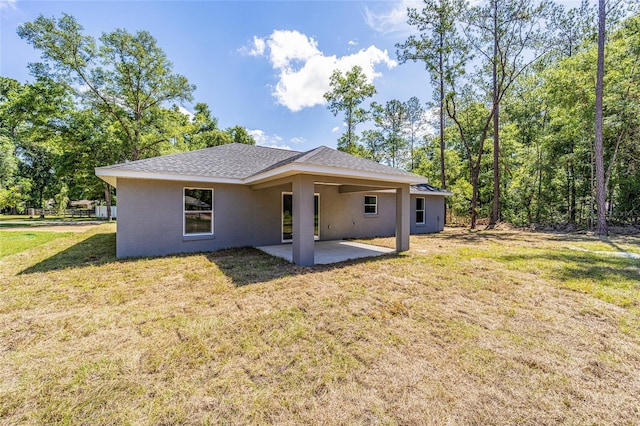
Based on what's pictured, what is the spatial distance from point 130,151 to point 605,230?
29.9 meters

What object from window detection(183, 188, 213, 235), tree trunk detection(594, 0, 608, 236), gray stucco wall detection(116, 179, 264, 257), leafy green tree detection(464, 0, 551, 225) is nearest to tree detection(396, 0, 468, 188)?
leafy green tree detection(464, 0, 551, 225)

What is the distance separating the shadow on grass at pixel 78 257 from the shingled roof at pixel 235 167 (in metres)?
2.29

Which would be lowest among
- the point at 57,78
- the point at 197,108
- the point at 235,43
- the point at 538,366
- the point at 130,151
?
the point at 538,366

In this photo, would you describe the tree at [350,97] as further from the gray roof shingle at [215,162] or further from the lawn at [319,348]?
the lawn at [319,348]

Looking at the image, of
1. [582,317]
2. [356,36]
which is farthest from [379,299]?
[356,36]

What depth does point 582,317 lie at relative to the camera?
3629mm

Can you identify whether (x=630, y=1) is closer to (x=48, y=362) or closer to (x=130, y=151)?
(x=48, y=362)

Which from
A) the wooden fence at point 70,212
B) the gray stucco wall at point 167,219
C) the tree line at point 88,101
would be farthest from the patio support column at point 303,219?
the wooden fence at point 70,212

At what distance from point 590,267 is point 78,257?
13.3 m

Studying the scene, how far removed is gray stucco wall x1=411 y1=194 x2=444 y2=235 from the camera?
1391cm

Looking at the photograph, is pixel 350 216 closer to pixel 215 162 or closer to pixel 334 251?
pixel 334 251

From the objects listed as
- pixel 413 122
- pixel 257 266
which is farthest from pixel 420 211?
pixel 413 122

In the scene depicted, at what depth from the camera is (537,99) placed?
63.8 feet

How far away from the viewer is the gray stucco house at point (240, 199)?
21.2 feet
